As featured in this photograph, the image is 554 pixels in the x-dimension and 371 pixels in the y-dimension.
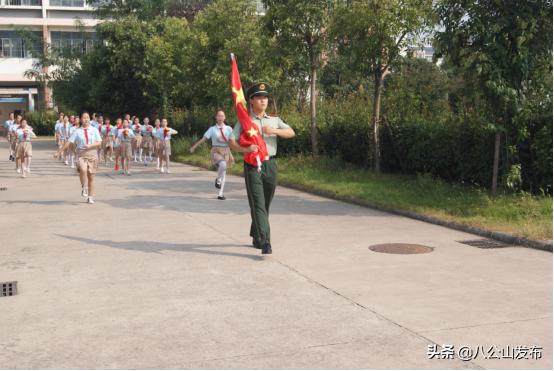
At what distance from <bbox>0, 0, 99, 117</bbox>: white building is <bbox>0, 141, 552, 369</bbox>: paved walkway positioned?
225 ft

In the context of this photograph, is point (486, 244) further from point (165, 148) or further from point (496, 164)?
point (165, 148)

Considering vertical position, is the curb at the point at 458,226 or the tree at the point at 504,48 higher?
the tree at the point at 504,48

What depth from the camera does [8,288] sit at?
286 inches

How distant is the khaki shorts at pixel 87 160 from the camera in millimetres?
15070

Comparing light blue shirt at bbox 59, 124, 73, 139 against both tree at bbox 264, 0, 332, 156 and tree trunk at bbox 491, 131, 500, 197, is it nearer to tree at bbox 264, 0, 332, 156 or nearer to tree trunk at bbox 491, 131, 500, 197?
tree at bbox 264, 0, 332, 156

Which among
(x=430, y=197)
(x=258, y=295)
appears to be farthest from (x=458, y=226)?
(x=258, y=295)

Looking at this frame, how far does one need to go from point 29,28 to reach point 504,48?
70.8 m

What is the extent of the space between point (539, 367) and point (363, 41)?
42.0 feet

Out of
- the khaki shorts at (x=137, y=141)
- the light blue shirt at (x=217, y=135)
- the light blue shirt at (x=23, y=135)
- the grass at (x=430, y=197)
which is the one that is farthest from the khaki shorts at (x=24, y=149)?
the light blue shirt at (x=217, y=135)

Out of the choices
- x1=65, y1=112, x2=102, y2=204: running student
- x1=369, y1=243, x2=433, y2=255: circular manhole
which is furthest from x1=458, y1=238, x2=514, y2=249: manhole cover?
x1=65, y1=112, x2=102, y2=204: running student

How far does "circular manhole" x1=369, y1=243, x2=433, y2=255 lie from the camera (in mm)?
8977

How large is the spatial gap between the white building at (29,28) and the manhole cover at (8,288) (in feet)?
233

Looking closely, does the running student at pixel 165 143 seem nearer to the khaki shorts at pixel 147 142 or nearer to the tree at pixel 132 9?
the khaki shorts at pixel 147 142

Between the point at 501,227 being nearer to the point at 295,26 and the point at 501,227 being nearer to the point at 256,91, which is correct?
the point at 256,91
